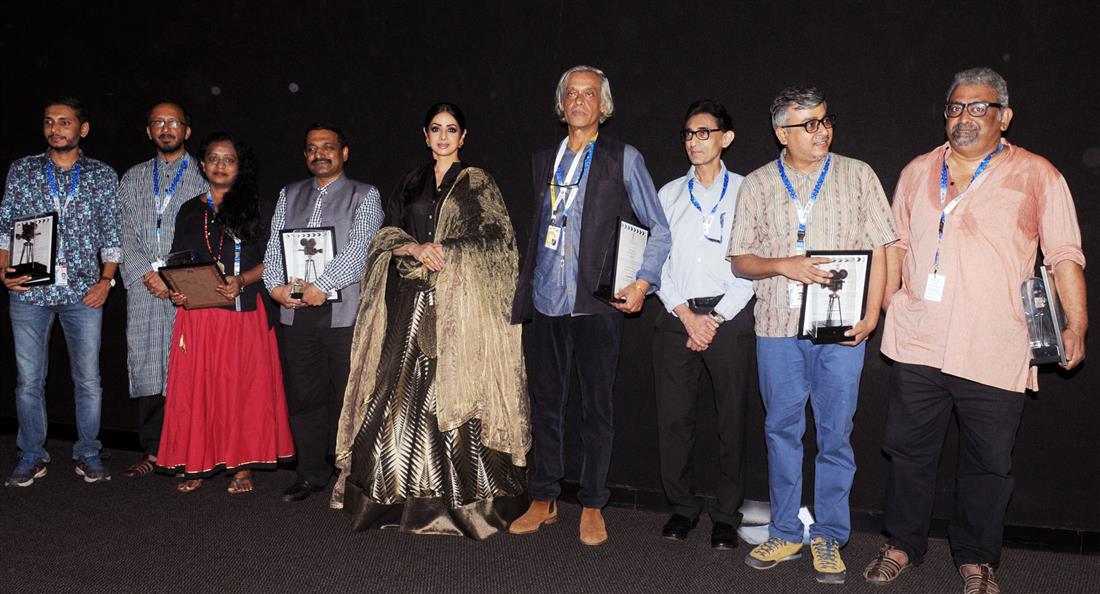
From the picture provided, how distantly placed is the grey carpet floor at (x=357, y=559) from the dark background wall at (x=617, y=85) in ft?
1.78

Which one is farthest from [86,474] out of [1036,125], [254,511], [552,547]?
[1036,125]

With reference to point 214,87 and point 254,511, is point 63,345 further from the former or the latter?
point 254,511

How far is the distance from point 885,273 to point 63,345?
5.07 m

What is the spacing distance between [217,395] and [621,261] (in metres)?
2.23

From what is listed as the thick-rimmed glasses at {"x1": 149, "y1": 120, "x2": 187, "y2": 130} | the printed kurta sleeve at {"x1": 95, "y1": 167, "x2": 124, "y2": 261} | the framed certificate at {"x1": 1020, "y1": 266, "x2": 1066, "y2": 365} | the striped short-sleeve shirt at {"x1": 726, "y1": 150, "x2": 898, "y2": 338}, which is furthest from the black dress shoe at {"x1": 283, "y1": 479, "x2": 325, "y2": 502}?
the framed certificate at {"x1": 1020, "y1": 266, "x2": 1066, "y2": 365}

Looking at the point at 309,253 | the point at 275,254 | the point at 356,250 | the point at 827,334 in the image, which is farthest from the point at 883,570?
the point at 275,254

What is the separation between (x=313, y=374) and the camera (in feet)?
13.2

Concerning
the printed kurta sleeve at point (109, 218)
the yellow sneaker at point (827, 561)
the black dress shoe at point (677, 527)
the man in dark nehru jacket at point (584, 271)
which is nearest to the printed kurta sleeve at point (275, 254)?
the printed kurta sleeve at point (109, 218)

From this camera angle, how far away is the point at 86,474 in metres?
4.31

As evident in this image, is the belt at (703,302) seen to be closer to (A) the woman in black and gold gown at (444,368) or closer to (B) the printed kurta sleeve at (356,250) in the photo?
(A) the woman in black and gold gown at (444,368)

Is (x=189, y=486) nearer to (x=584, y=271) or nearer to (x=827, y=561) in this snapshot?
(x=584, y=271)

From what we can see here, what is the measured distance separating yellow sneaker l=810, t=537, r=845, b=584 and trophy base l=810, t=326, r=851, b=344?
822 millimetres

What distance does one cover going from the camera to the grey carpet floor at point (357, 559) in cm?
308

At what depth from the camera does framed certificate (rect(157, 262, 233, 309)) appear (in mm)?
3850
